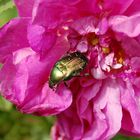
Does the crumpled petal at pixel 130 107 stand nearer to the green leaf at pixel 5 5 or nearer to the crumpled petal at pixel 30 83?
the crumpled petal at pixel 30 83

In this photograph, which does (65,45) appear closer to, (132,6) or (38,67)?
(38,67)

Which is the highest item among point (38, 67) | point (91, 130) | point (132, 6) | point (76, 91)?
point (132, 6)

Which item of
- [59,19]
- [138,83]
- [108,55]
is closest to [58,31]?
[59,19]

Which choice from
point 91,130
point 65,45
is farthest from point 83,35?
point 91,130

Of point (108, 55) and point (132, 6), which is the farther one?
point (108, 55)

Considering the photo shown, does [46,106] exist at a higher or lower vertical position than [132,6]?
lower

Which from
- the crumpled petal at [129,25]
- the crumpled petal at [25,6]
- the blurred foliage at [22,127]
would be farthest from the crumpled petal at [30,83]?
the blurred foliage at [22,127]
